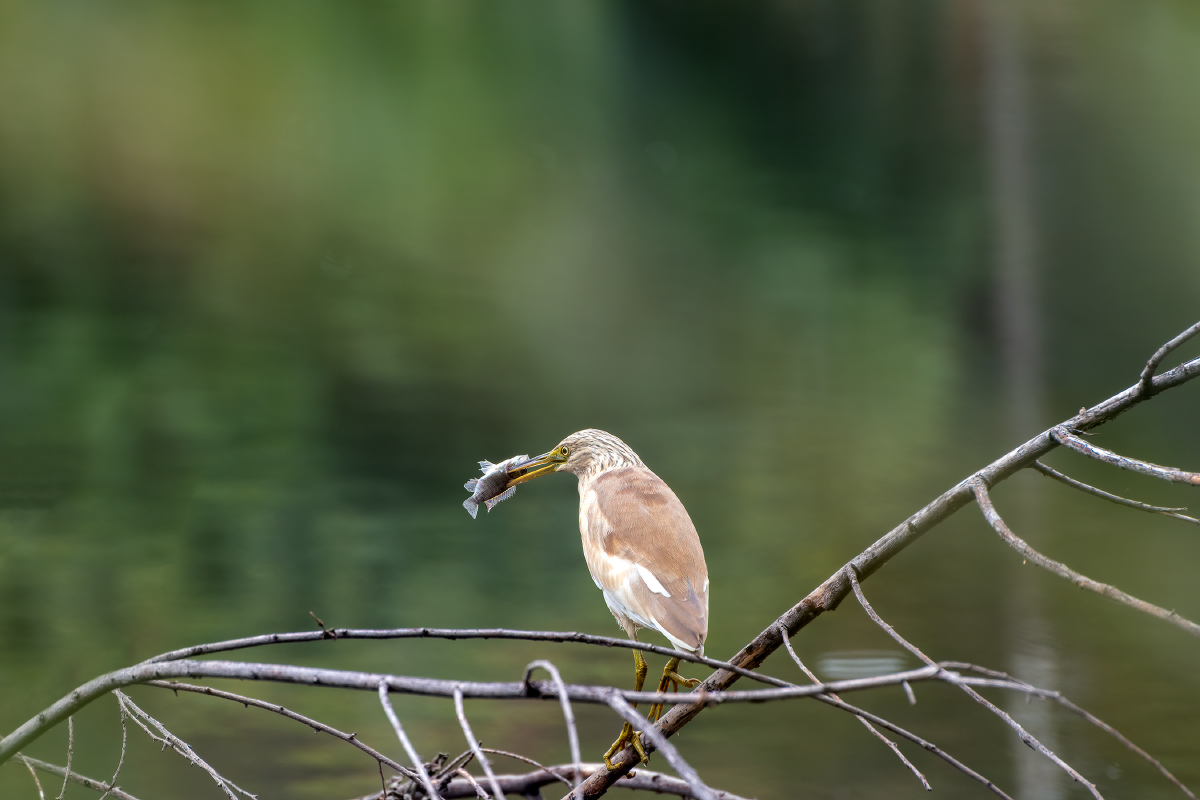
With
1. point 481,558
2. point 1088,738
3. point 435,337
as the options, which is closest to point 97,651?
point 481,558

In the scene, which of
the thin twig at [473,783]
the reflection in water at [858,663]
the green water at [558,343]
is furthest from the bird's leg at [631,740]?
the reflection in water at [858,663]

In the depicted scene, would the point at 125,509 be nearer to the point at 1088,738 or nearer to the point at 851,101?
the point at 1088,738

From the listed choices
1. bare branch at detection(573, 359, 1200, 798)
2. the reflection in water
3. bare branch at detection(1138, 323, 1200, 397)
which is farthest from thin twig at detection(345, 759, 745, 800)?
the reflection in water

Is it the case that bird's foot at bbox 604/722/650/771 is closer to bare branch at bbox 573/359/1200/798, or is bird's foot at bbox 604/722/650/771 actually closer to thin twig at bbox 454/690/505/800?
bare branch at bbox 573/359/1200/798

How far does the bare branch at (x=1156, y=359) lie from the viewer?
72 cm

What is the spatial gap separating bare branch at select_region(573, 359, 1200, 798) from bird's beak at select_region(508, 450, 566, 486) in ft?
1.95

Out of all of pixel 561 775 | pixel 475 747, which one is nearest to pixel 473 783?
pixel 475 747

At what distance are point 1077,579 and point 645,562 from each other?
685mm

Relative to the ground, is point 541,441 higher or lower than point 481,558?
higher

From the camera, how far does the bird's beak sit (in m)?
1.59

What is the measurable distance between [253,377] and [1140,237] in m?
5.11

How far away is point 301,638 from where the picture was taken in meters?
0.81

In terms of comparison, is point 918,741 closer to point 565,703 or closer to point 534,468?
point 565,703

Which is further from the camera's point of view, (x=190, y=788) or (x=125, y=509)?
(x=125, y=509)
